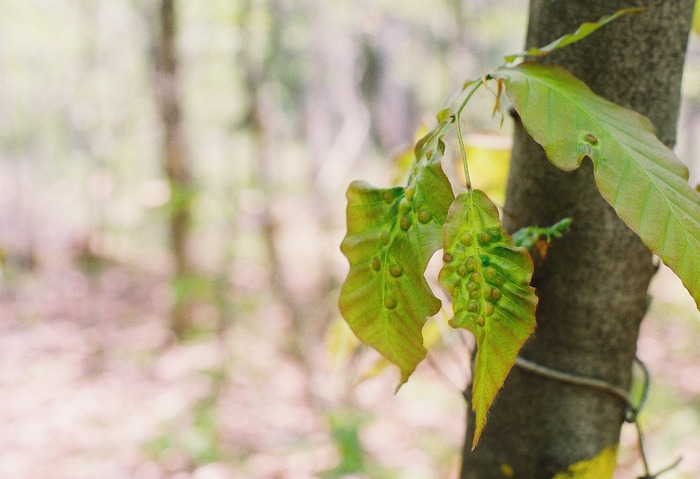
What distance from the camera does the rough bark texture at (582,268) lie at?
57 cm

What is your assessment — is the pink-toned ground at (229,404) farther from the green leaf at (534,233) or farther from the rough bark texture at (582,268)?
the green leaf at (534,233)

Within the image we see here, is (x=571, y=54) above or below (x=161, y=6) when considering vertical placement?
below

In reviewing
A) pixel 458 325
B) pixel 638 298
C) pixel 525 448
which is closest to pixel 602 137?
pixel 458 325

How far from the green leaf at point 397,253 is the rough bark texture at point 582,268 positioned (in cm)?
22

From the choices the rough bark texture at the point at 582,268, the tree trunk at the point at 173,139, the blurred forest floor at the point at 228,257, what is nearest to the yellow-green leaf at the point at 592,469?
the rough bark texture at the point at 582,268

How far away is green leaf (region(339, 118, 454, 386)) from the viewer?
0.43m

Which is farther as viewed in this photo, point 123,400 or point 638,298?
point 123,400

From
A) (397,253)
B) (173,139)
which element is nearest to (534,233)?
(397,253)

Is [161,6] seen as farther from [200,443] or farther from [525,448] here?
[525,448]

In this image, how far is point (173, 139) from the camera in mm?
4555

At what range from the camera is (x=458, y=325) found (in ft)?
1.28

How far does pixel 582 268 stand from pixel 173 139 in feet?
14.4

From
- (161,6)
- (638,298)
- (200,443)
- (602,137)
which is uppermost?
(161,6)

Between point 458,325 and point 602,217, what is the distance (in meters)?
0.29
